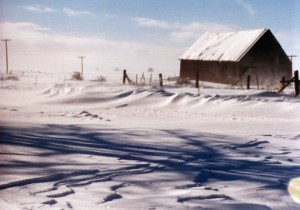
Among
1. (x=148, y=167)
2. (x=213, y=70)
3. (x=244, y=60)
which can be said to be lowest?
(x=148, y=167)

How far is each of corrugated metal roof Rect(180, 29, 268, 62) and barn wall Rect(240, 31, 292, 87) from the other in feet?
1.81

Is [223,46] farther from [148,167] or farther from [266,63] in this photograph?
[148,167]

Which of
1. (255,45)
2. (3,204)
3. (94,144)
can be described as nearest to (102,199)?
(3,204)

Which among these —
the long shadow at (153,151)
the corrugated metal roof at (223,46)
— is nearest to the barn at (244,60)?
the corrugated metal roof at (223,46)

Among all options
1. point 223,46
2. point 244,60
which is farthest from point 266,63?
point 223,46

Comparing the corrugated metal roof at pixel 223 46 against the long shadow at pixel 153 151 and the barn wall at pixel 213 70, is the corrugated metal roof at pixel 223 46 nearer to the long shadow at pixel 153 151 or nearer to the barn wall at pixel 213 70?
the barn wall at pixel 213 70

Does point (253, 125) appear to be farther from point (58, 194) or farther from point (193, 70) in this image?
point (193, 70)

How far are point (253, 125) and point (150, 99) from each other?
657 centimetres

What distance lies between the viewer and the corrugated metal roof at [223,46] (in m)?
29.3

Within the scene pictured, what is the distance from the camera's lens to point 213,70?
30969 mm

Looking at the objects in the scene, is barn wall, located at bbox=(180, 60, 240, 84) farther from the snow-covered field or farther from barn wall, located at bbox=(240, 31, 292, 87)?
the snow-covered field

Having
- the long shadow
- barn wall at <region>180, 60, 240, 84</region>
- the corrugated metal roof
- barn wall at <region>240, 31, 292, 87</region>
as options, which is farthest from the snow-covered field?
the corrugated metal roof

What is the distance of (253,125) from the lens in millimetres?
8227

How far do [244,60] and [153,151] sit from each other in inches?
990
